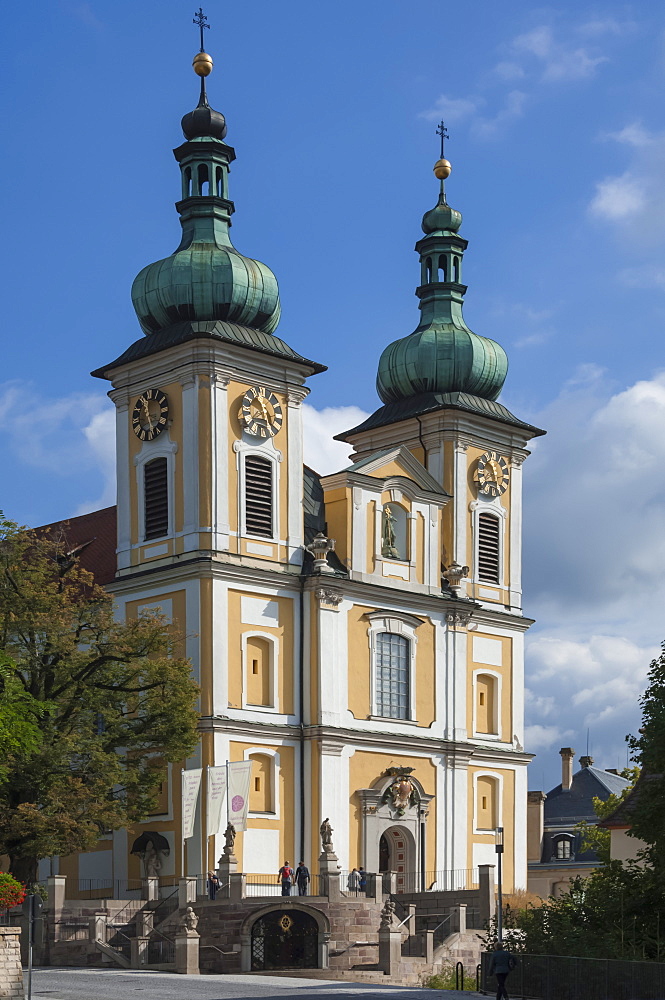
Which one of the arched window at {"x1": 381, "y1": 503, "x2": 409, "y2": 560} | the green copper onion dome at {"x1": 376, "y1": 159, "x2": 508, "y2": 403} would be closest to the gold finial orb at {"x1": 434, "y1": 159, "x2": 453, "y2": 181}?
the green copper onion dome at {"x1": 376, "y1": 159, "x2": 508, "y2": 403}

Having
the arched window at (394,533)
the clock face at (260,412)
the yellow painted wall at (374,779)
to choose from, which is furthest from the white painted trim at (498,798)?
the clock face at (260,412)

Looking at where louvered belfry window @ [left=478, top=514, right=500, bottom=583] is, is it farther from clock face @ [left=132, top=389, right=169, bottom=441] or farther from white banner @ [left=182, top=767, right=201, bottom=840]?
white banner @ [left=182, top=767, right=201, bottom=840]

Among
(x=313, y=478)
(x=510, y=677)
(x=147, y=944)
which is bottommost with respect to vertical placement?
(x=147, y=944)

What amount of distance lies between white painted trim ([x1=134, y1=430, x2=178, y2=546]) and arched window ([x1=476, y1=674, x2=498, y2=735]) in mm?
11435

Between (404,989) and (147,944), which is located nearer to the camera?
(404,989)

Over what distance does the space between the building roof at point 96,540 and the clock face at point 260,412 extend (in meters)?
5.97

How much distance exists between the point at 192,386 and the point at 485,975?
72.6ft

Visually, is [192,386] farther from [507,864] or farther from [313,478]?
[507,864]

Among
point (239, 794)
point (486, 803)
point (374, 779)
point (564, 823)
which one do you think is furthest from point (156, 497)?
point (564, 823)

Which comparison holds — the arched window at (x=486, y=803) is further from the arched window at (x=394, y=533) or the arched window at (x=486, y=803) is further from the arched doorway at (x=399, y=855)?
the arched window at (x=394, y=533)

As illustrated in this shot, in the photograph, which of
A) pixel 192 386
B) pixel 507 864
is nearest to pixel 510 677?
pixel 507 864

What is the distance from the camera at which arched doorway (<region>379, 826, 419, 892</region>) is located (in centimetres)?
5228

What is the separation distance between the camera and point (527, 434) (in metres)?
59.8

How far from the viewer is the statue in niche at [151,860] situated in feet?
159
